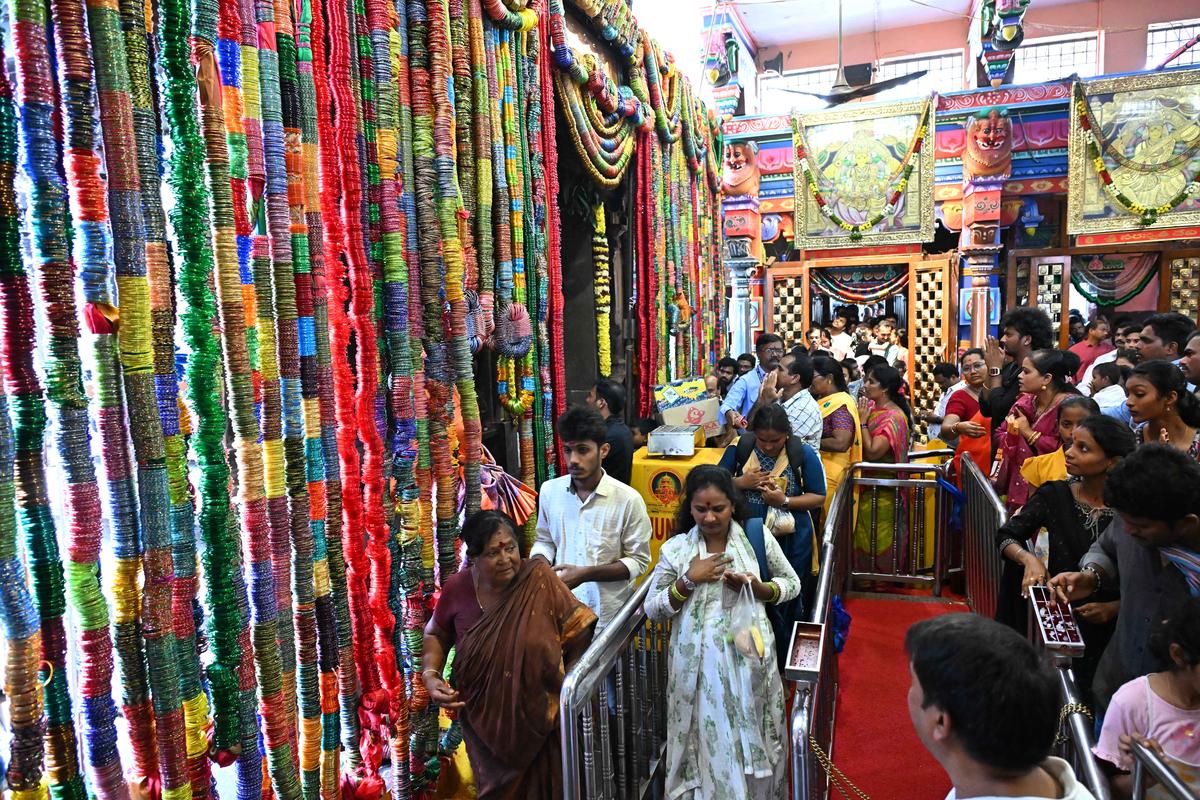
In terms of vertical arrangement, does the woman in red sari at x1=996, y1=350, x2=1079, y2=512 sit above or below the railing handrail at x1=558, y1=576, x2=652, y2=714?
above

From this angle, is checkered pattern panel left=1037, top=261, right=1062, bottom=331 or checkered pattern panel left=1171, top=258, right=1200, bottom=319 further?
checkered pattern panel left=1037, top=261, right=1062, bottom=331

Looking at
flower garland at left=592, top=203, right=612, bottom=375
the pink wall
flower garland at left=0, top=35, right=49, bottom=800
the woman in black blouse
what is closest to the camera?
flower garland at left=0, top=35, right=49, bottom=800

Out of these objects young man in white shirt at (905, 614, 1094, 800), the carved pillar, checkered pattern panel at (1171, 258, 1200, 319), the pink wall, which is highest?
the pink wall

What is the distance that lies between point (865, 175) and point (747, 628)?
9.19m

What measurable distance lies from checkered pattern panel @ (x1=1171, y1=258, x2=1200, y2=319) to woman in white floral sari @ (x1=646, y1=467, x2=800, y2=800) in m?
10.5

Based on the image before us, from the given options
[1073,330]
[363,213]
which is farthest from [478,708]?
[1073,330]

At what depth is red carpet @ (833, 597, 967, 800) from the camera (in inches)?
129

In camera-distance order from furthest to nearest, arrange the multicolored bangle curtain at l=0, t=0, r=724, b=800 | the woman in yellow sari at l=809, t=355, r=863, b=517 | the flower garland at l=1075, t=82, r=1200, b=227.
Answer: the flower garland at l=1075, t=82, r=1200, b=227, the woman in yellow sari at l=809, t=355, r=863, b=517, the multicolored bangle curtain at l=0, t=0, r=724, b=800

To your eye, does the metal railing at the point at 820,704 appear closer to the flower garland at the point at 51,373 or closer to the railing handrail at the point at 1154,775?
the railing handrail at the point at 1154,775

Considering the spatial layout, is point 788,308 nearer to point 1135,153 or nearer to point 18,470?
point 1135,153

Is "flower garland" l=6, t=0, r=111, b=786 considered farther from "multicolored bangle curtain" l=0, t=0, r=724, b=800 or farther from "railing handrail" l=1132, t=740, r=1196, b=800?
"railing handrail" l=1132, t=740, r=1196, b=800

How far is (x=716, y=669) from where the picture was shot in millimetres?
2682

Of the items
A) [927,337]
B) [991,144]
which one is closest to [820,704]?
[991,144]

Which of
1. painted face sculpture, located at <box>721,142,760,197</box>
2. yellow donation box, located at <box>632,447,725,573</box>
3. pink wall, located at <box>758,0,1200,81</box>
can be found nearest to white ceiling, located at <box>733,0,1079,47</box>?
pink wall, located at <box>758,0,1200,81</box>
